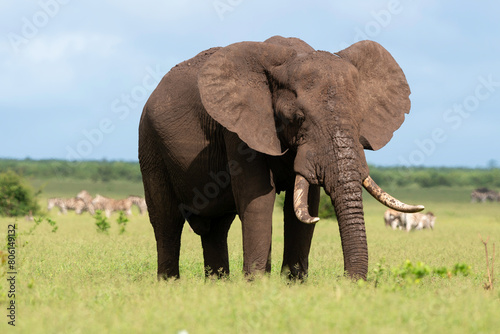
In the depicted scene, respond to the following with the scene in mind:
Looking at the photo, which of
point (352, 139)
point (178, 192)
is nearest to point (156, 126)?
point (178, 192)

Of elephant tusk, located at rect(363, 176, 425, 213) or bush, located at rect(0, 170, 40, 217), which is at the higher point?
bush, located at rect(0, 170, 40, 217)

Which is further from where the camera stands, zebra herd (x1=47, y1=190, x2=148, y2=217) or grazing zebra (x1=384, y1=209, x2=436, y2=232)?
zebra herd (x1=47, y1=190, x2=148, y2=217)

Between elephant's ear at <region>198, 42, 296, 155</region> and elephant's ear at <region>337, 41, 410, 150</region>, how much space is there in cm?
89

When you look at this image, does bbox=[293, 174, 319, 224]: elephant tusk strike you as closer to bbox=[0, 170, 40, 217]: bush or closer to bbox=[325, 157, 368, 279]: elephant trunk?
bbox=[325, 157, 368, 279]: elephant trunk

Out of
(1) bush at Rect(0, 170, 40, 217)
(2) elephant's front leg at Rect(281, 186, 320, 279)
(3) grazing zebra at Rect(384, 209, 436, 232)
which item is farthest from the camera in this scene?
(1) bush at Rect(0, 170, 40, 217)

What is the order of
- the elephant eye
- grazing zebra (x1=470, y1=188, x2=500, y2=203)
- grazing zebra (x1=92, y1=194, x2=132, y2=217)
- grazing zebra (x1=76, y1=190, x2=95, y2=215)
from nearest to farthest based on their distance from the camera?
the elephant eye < grazing zebra (x1=92, y1=194, x2=132, y2=217) < grazing zebra (x1=76, y1=190, x2=95, y2=215) < grazing zebra (x1=470, y1=188, x2=500, y2=203)

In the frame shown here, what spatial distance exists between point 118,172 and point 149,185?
8753cm

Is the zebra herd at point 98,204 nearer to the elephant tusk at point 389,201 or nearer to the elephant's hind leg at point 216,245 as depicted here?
the elephant's hind leg at point 216,245

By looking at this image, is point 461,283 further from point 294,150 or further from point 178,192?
point 178,192

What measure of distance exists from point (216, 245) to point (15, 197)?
67.6 ft

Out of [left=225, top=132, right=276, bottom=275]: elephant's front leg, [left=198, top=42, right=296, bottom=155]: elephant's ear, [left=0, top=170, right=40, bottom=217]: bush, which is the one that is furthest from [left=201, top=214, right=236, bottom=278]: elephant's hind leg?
[left=0, top=170, right=40, bottom=217]: bush

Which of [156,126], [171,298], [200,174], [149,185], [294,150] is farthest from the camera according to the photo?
[149,185]

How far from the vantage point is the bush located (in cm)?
2797

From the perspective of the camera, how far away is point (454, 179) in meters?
94.4
